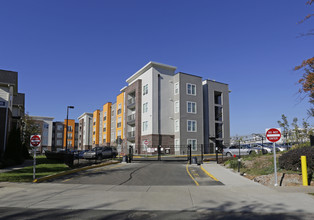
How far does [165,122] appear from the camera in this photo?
151 feet

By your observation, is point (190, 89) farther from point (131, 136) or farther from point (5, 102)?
point (5, 102)

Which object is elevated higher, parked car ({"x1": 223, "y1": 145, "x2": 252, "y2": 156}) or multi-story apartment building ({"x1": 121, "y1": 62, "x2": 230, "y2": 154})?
multi-story apartment building ({"x1": 121, "y1": 62, "x2": 230, "y2": 154})

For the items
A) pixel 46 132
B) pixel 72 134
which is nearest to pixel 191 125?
pixel 46 132

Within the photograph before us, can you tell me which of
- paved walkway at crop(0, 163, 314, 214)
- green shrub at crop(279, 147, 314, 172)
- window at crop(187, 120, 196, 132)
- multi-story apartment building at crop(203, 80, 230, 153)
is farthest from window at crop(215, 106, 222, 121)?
paved walkway at crop(0, 163, 314, 214)

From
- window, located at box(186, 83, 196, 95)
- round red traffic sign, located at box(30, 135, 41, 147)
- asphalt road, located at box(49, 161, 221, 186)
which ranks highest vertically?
window, located at box(186, 83, 196, 95)

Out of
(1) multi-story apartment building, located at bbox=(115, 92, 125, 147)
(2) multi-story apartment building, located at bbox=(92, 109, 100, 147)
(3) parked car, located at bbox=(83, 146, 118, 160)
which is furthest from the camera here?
(2) multi-story apartment building, located at bbox=(92, 109, 100, 147)

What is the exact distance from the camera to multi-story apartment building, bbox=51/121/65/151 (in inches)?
4031

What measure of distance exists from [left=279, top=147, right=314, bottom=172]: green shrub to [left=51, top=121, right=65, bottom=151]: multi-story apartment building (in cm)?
9959

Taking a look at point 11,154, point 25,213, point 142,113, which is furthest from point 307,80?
point 142,113

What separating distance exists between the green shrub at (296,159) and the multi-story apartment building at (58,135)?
99.6m

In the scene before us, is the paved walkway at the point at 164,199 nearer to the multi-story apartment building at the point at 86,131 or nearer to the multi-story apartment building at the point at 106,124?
the multi-story apartment building at the point at 106,124

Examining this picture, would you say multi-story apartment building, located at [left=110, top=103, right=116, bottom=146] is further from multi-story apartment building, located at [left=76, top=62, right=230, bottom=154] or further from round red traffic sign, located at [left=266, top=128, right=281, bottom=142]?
round red traffic sign, located at [left=266, top=128, right=281, bottom=142]

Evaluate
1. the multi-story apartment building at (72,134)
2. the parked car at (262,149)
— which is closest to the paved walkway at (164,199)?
the parked car at (262,149)

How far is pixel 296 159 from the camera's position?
1398cm
